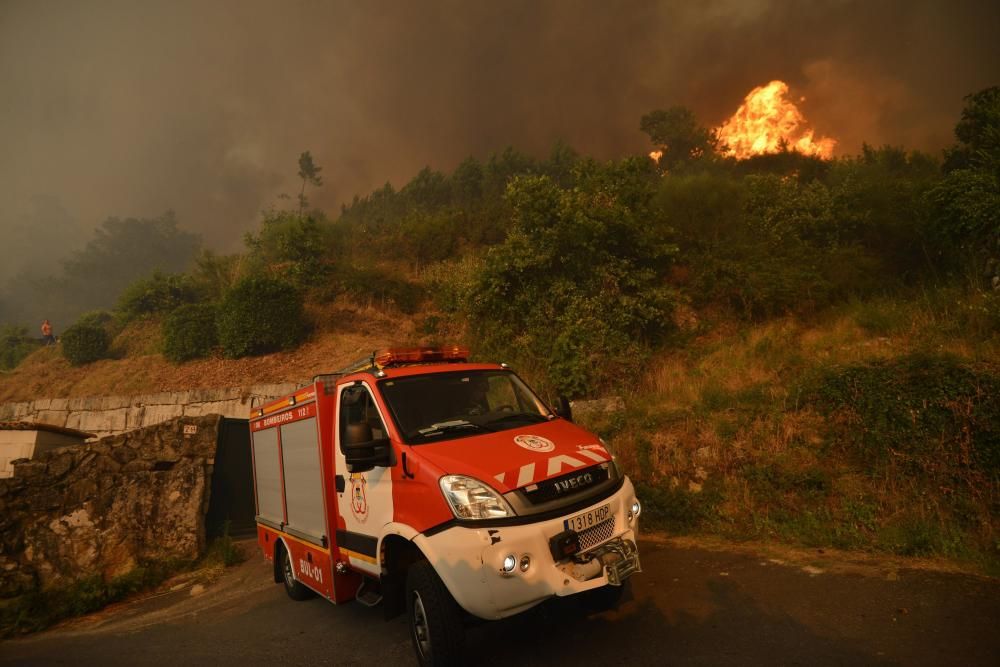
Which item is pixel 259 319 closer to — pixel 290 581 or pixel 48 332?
pixel 290 581

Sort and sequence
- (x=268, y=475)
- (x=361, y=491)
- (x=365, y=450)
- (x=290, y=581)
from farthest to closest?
(x=268, y=475) < (x=290, y=581) < (x=361, y=491) < (x=365, y=450)

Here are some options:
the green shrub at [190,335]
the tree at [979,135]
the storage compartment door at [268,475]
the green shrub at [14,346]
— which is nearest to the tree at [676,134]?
the tree at [979,135]

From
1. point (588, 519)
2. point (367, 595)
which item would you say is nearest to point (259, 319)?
point (367, 595)

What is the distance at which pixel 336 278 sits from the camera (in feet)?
70.0

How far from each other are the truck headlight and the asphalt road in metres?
1.37

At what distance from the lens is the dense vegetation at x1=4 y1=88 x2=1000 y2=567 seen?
6.71 metres

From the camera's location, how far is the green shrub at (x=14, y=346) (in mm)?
34094

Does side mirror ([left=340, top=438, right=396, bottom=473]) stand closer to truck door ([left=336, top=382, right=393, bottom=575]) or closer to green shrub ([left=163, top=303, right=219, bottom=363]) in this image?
truck door ([left=336, top=382, right=393, bottom=575])

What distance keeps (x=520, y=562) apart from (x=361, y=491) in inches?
73.6

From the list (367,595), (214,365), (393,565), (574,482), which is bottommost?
(367,595)

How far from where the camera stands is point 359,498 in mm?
5066

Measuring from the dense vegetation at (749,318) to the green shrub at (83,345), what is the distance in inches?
97.0

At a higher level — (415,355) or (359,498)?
(415,355)

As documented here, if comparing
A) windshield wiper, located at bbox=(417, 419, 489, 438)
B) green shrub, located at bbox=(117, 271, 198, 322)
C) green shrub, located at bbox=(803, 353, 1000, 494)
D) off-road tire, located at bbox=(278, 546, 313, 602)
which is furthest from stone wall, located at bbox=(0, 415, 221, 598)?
green shrub, located at bbox=(117, 271, 198, 322)
